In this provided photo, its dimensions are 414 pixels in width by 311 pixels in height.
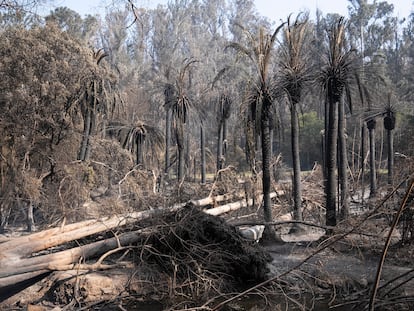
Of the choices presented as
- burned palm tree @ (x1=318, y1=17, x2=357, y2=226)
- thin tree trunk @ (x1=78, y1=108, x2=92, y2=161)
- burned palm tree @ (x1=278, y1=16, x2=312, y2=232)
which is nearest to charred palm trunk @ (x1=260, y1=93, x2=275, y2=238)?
burned palm tree @ (x1=278, y1=16, x2=312, y2=232)

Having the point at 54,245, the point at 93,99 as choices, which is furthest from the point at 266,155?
the point at 93,99

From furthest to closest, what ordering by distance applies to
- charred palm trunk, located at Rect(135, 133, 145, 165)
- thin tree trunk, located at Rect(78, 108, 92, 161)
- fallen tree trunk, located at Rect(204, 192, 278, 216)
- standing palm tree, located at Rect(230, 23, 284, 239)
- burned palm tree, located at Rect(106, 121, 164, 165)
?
charred palm trunk, located at Rect(135, 133, 145, 165) → burned palm tree, located at Rect(106, 121, 164, 165) → thin tree trunk, located at Rect(78, 108, 92, 161) → fallen tree trunk, located at Rect(204, 192, 278, 216) → standing palm tree, located at Rect(230, 23, 284, 239)

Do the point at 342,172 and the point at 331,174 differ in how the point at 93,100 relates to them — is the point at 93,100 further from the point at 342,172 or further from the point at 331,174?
the point at 331,174

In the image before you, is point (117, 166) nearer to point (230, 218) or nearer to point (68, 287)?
point (230, 218)

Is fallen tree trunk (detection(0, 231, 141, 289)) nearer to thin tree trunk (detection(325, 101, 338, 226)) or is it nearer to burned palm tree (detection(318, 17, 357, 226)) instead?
thin tree trunk (detection(325, 101, 338, 226))

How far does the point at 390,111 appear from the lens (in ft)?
65.3

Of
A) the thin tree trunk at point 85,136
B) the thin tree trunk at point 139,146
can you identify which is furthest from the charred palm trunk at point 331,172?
the thin tree trunk at point 139,146

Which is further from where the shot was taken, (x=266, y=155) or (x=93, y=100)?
(x=93, y=100)

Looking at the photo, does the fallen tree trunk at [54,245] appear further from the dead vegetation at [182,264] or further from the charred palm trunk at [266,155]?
the charred palm trunk at [266,155]

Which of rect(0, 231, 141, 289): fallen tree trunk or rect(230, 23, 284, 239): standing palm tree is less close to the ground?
rect(230, 23, 284, 239): standing palm tree

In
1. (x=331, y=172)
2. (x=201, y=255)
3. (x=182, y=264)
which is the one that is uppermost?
(x=331, y=172)

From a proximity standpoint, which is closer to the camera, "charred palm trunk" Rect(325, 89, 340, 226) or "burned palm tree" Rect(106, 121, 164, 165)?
"charred palm trunk" Rect(325, 89, 340, 226)

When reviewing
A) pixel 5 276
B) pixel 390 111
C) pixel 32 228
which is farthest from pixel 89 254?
pixel 390 111

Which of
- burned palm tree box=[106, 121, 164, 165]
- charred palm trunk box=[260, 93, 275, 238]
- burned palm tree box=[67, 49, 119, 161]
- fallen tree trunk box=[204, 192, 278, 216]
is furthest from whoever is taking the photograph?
burned palm tree box=[106, 121, 164, 165]
